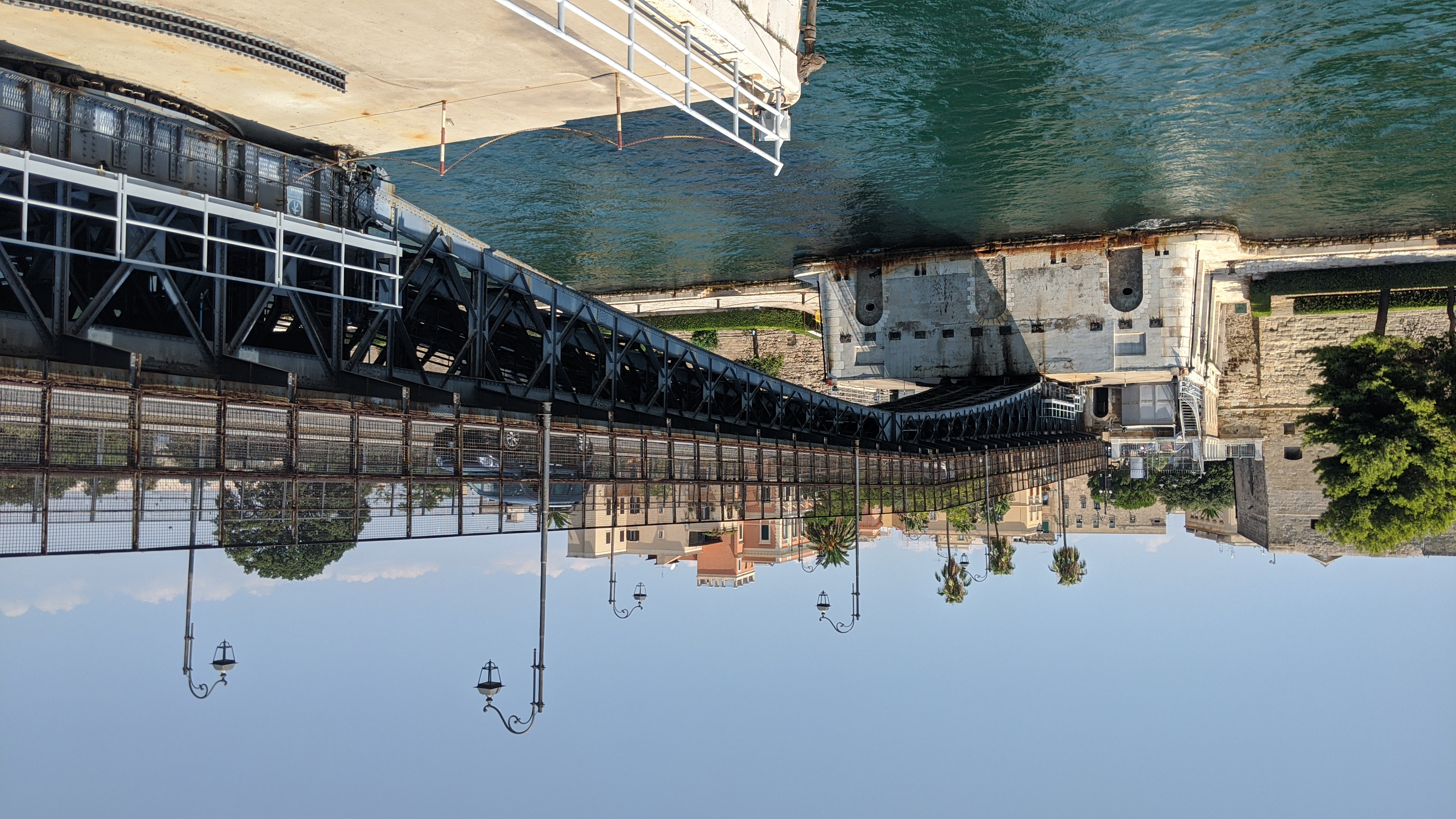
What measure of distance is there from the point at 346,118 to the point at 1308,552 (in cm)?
4909

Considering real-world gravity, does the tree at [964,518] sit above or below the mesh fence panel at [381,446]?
below

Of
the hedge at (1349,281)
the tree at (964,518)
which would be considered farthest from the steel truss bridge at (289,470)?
the hedge at (1349,281)

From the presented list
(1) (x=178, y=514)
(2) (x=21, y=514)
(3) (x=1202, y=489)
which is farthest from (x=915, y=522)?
(2) (x=21, y=514)

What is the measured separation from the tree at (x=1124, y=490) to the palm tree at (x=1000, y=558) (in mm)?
6210

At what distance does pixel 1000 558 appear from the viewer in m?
59.6

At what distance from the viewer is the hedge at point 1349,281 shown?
4291 centimetres

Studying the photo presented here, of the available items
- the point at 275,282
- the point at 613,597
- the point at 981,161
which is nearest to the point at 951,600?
the point at 981,161

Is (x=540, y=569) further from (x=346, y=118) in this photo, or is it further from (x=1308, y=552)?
(x=1308, y=552)

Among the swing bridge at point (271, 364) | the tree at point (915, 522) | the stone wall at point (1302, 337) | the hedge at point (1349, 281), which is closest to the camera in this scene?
the swing bridge at point (271, 364)

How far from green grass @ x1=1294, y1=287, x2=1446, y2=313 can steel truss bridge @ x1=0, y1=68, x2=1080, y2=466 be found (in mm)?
30230

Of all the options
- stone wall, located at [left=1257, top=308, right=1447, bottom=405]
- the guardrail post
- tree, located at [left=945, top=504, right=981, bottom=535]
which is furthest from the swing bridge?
stone wall, located at [left=1257, top=308, right=1447, bottom=405]

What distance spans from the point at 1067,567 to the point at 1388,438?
2430 cm

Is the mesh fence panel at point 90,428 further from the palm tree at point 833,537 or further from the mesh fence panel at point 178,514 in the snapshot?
the palm tree at point 833,537

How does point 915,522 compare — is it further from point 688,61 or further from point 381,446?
point 381,446
